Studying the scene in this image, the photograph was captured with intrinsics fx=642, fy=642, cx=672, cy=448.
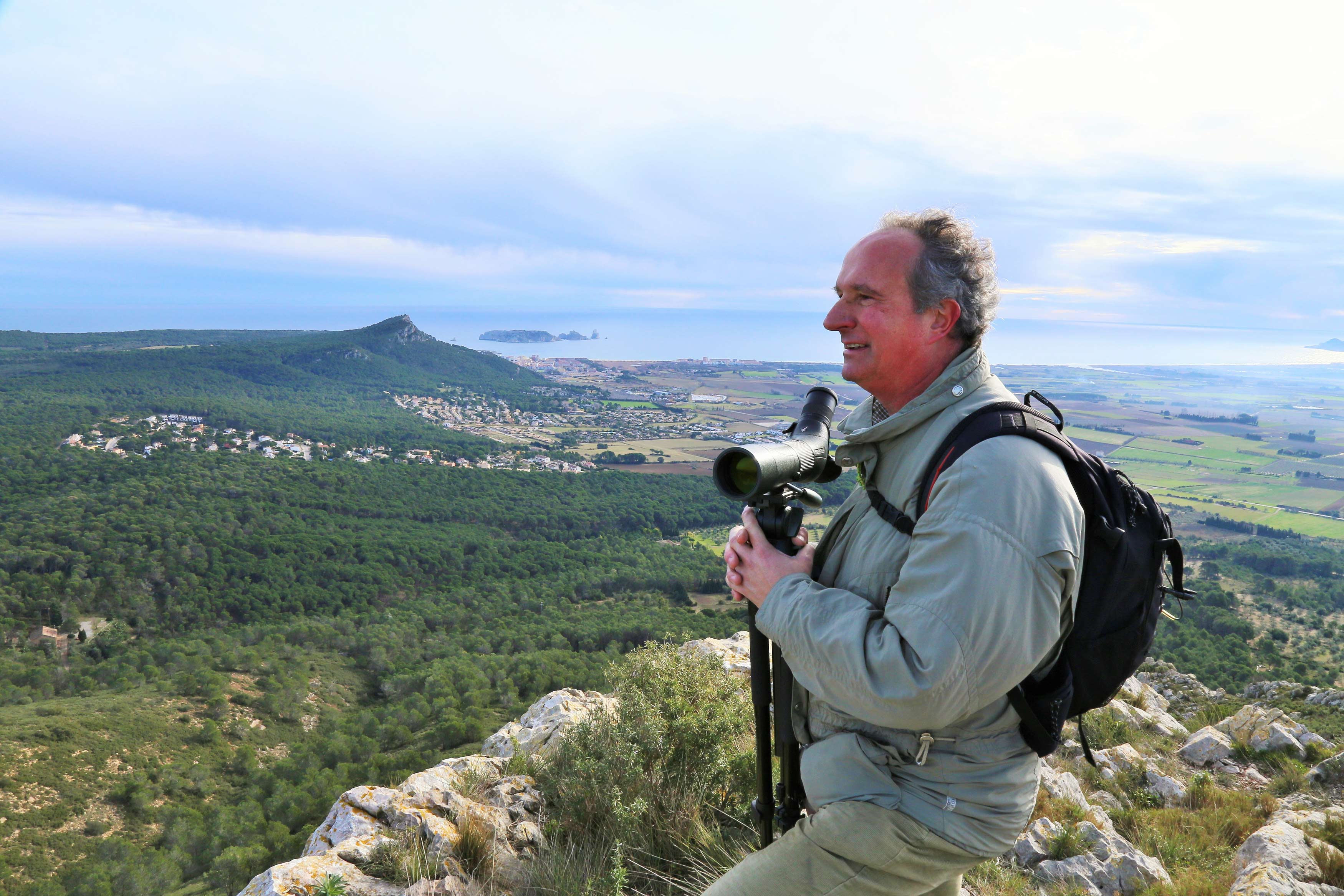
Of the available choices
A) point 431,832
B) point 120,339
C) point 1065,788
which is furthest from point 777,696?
point 120,339

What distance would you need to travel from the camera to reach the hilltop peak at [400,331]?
360ft

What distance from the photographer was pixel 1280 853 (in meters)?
3.06

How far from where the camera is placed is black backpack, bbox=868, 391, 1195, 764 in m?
1.16

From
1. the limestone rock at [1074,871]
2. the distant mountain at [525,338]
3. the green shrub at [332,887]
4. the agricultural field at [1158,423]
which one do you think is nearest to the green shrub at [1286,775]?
the limestone rock at [1074,871]

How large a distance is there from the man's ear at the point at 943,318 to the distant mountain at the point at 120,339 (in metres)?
110

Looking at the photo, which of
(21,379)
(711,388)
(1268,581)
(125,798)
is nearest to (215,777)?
(125,798)

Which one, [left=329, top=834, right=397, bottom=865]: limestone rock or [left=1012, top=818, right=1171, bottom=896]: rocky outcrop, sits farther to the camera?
[left=1012, top=818, right=1171, bottom=896]: rocky outcrop

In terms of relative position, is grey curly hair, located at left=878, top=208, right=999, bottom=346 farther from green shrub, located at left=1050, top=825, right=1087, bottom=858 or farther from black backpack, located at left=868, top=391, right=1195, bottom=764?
green shrub, located at left=1050, top=825, right=1087, bottom=858

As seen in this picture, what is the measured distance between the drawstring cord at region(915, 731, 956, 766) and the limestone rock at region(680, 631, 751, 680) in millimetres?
3289

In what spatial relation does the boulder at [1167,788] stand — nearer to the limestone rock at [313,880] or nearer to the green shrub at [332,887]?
the limestone rock at [313,880]

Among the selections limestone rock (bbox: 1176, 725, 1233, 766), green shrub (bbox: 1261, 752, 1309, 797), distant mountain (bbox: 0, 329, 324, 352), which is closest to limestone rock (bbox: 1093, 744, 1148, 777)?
limestone rock (bbox: 1176, 725, 1233, 766)

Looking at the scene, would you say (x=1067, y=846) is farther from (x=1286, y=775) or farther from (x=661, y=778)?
(x=1286, y=775)

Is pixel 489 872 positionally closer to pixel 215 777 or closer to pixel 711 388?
pixel 215 777

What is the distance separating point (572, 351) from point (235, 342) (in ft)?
262
